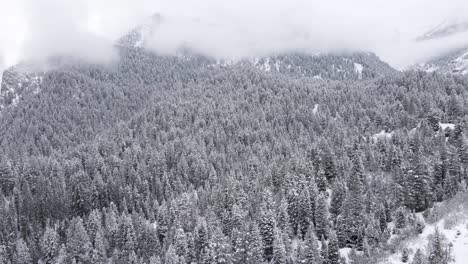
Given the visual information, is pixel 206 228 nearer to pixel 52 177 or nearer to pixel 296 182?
pixel 296 182

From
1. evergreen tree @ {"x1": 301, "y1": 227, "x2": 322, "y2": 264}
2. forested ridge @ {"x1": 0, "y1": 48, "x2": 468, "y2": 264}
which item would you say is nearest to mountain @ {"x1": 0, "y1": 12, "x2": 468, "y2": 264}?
evergreen tree @ {"x1": 301, "y1": 227, "x2": 322, "y2": 264}

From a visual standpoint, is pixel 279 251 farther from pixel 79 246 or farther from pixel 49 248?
pixel 49 248

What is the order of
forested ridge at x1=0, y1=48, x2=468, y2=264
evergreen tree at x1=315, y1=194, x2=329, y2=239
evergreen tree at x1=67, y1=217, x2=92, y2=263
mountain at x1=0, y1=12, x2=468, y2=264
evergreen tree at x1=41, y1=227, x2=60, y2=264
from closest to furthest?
mountain at x1=0, y1=12, x2=468, y2=264
forested ridge at x1=0, y1=48, x2=468, y2=264
evergreen tree at x1=315, y1=194, x2=329, y2=239
evergreen tree at x1=67, y1=217, x2=92, y2=263
evergreen tree at x1=41, y1=227, x2=60, y2=264

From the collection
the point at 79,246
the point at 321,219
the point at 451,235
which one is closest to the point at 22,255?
the point at 79,246

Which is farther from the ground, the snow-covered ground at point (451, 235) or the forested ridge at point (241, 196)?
the forested ridge at point (241, 196)

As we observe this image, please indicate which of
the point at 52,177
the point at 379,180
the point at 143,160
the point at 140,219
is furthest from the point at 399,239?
the point at 52,177

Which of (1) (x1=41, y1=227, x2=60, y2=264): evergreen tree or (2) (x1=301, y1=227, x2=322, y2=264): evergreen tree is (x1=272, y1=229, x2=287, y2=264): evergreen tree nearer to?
(2) (x1=301, y1=227, x2=322, y2=264): evergreen tree

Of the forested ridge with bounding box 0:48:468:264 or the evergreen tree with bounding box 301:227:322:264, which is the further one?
the forested ridge with bounding box 0:48:468:264

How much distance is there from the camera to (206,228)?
348ft

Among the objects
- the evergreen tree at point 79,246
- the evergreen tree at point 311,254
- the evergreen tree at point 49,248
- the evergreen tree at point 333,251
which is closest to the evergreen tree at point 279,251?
the evergreen tree at point 311,254

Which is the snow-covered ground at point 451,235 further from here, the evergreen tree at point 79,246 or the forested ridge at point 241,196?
the evergreen tree at point 79,246

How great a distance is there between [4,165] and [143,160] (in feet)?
163

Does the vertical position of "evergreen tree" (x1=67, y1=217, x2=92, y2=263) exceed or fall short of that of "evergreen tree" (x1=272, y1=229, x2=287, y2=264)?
it exceeds it

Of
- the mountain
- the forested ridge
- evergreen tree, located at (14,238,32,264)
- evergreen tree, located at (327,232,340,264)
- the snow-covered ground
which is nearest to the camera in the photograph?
the snow-covered ground
